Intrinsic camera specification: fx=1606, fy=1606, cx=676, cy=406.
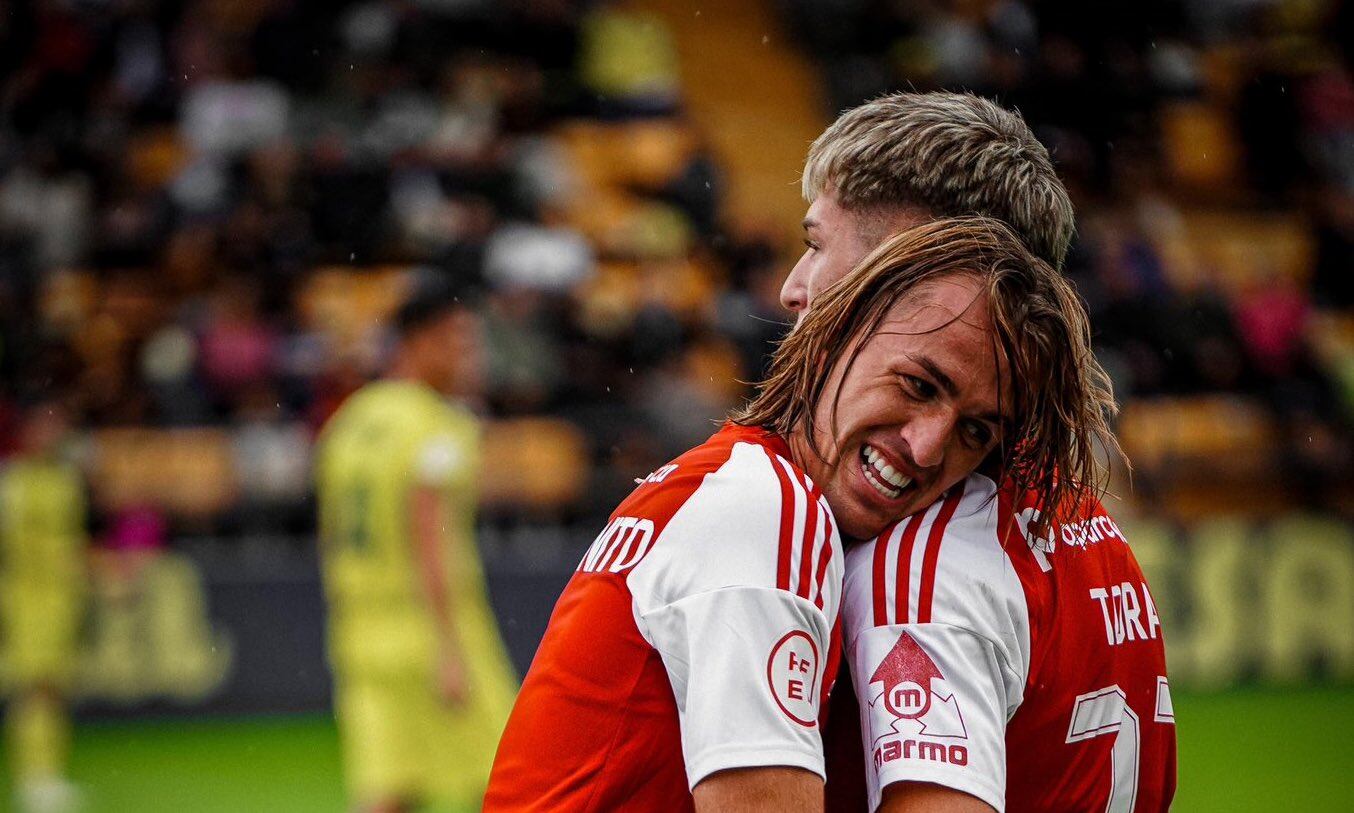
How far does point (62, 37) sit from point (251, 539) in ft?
20.3

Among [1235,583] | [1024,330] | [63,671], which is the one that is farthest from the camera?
[1235,583]

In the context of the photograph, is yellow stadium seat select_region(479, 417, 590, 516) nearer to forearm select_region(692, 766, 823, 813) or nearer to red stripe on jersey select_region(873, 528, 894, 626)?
red stripe on jersey select_region(873, 528, 894, 626)

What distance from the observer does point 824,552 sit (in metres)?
1.99

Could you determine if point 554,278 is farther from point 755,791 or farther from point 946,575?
point 755,791

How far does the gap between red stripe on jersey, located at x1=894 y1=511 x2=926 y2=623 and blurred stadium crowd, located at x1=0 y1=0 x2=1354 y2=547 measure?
7451 millimetres

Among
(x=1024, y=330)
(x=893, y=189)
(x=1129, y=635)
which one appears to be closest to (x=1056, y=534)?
(x=1129, y=635)

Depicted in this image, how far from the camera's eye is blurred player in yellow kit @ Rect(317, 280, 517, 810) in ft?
20.9

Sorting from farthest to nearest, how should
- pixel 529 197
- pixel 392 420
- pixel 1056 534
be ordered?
pixel 529 197 < pixel 392 420 < pixel 1056 534

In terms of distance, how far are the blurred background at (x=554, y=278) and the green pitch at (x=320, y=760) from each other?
1.3 inches

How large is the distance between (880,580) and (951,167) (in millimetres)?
627

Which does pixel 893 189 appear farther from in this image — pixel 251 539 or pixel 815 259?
pixel 251 539

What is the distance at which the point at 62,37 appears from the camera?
13.7 m

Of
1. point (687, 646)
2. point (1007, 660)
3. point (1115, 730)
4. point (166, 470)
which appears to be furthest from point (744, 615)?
point (166, 470)

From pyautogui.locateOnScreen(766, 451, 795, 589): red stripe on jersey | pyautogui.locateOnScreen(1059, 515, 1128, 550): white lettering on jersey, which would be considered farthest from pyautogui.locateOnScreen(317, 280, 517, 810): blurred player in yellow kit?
pyautogui.locateOnScreen(766, 451, 795, 589): red stripe on jersey
